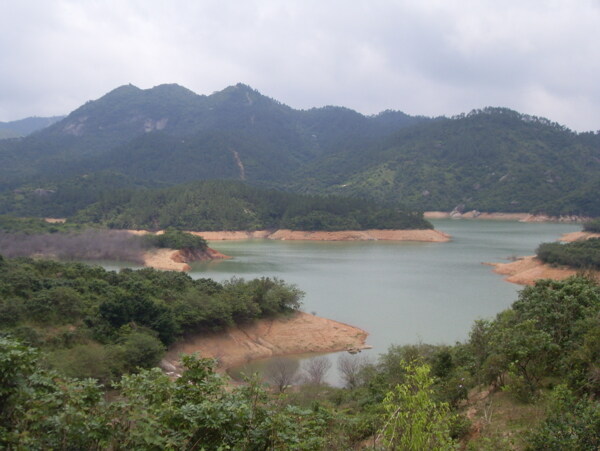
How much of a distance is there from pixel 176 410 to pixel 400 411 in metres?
1.92

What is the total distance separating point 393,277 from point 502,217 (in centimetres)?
7252

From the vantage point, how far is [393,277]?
36312 mm

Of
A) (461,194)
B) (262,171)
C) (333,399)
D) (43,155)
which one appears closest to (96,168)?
(43,155)

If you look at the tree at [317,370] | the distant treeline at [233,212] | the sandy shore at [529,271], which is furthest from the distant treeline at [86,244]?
the tree at [317,370]

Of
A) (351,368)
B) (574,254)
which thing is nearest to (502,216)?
(574,254)

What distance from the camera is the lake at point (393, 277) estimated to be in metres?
23.4

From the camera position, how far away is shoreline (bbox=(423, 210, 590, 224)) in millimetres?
89688

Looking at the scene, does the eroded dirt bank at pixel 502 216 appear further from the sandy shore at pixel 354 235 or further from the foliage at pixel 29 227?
the foliage at pixel 29 227

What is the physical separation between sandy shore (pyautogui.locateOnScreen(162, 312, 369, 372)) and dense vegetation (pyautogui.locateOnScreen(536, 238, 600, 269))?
1875 centimetres

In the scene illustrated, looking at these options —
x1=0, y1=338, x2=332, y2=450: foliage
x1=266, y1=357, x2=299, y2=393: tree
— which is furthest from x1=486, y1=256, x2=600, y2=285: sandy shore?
x1=0, y1=338, x2=332, y2=450: foliage

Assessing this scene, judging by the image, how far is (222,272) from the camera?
39750mm

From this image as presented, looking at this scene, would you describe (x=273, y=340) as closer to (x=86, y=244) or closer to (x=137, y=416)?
(x=137, y=416)

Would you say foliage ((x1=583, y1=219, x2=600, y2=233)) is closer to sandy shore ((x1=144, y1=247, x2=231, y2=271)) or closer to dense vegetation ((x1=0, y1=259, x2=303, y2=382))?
sandy shore ((x1=144, y1=247, x2=231, y2=271))

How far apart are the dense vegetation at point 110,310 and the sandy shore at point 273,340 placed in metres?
0.49
